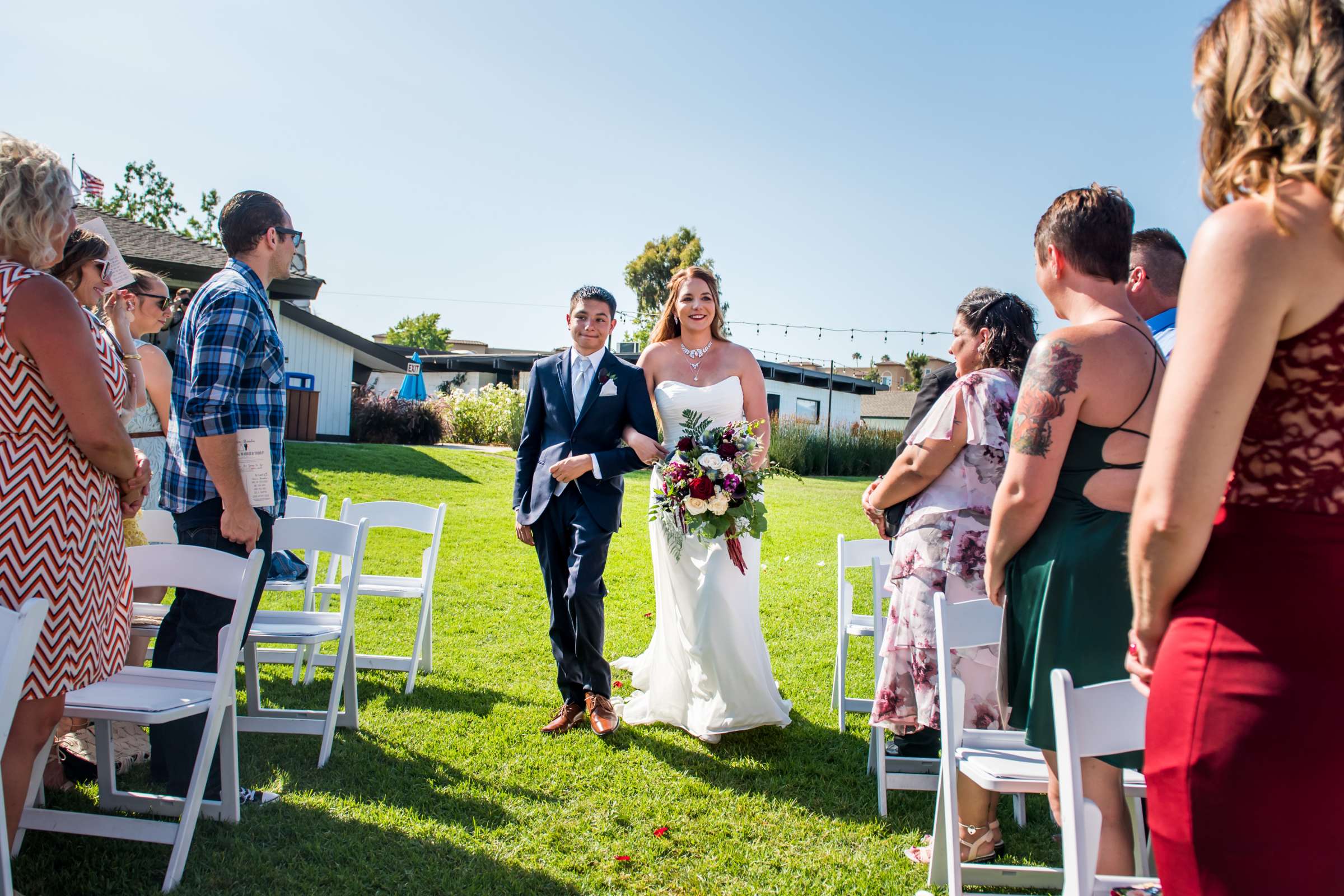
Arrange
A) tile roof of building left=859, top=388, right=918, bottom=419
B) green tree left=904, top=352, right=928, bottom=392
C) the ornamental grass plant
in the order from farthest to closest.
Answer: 1. green tree left=904, top=352, right=928, bottom=392
2. tile roof of building left=859, top=388, right=918, bottom=419
3. the ornamental grass plant

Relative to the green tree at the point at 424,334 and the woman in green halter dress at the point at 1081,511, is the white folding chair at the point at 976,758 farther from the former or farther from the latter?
the green tree at the point at 424,334

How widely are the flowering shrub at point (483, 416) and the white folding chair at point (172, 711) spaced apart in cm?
2126

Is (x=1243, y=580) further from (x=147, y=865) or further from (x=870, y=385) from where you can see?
(x=870, y=385)

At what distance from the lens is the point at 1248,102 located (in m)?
1.48

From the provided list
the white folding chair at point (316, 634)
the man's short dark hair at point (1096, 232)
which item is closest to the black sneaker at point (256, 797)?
the white folding chair at point (316, 634)

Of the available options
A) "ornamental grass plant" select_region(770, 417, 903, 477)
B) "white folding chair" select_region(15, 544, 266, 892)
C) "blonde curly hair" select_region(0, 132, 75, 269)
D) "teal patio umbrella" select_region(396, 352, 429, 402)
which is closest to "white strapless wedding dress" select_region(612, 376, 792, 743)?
"white folding chair" select_region(15, 544, 266, 892)

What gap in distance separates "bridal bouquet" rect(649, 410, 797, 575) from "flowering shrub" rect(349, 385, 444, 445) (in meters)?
20.4

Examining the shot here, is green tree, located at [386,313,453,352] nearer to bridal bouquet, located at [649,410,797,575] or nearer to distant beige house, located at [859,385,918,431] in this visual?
distant beige house, located at [859,385,918,431]

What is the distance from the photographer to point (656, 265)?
51219 millimetres

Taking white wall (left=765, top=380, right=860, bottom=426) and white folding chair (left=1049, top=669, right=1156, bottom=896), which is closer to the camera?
white folding chair (left=1049, top=669, right=1156, bottom=896)

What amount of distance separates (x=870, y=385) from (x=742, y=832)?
4504 cm

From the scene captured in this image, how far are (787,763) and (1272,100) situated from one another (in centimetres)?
401

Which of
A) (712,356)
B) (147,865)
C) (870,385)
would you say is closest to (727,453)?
(712,356)

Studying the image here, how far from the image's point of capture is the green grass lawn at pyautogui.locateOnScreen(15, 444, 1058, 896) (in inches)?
133
